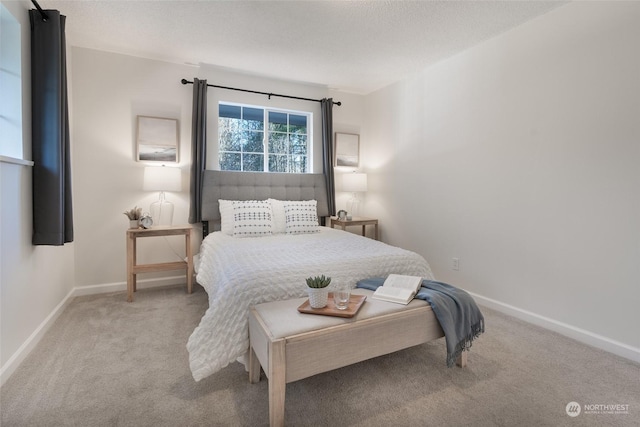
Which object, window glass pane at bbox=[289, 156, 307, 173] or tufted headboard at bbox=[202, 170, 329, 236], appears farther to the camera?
window glass pane at bbox=[289, 156, 307, 173]

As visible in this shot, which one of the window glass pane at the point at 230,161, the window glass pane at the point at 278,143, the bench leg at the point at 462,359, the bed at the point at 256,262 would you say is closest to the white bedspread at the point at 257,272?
the bed at the point at 256,262

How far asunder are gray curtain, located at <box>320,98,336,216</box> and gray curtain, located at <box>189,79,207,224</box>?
1574 mm

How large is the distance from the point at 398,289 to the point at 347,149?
3.04m

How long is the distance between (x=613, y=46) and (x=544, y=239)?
1471 millimetres

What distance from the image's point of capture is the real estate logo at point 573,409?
1.58 metres

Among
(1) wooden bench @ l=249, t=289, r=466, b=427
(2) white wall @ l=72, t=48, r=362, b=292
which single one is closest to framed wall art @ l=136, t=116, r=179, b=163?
(2) white wall @ l=72, t=48, r=362, b=292

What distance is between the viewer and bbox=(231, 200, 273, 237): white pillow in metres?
3.26

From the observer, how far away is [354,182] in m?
4.38

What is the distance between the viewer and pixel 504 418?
5.05 feet

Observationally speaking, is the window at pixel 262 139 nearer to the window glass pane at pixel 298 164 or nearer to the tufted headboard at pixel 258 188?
the window glass pane at pixel 298 164

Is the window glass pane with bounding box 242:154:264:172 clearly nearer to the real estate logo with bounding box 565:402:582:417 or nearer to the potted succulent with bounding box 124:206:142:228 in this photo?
the potted succulent with bounding box 124:206:142:228

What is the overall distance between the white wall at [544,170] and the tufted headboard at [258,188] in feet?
4.34

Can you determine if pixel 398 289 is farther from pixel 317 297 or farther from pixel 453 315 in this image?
pixel 317 297

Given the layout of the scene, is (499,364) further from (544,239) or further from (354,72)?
(354,72)
